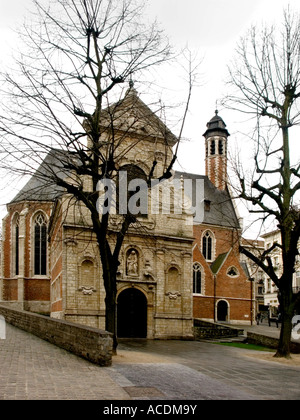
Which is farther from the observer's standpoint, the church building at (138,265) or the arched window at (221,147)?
the arched window at (221,147)

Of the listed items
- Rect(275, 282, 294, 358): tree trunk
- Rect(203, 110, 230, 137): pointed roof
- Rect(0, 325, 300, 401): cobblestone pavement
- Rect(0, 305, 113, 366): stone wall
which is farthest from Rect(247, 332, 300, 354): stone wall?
Rect(203, 110, 230, 137): pointed roof

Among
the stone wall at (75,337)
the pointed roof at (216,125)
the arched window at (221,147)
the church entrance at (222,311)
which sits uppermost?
the pointed roof at (216,125)

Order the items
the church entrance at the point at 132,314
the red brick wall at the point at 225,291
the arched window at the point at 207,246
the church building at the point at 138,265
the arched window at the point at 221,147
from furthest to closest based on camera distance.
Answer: the arched window at the point at 221,147 → the arched window at the point at 207,246 → the red brick wall at the point at 225,291 → the church entrance at the point at 132,314 → the church building at the point at 138,265

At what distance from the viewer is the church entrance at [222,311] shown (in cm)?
4288

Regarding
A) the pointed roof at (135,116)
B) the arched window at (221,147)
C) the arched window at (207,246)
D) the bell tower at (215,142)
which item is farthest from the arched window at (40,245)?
the arched window at (221,147)

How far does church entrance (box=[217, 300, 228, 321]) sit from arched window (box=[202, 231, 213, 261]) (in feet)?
18.9

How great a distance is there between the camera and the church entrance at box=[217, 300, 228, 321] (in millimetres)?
42875

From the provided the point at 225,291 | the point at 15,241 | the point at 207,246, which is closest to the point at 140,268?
the point at 15,241

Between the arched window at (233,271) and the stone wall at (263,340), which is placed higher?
the arched window at (233,271)

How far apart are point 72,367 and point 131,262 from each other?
1507cm

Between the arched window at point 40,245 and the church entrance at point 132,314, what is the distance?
49.2 feet

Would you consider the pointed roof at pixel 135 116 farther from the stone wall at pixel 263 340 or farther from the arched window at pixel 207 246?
the arched window at pixel 207 246

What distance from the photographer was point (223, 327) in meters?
29.7
